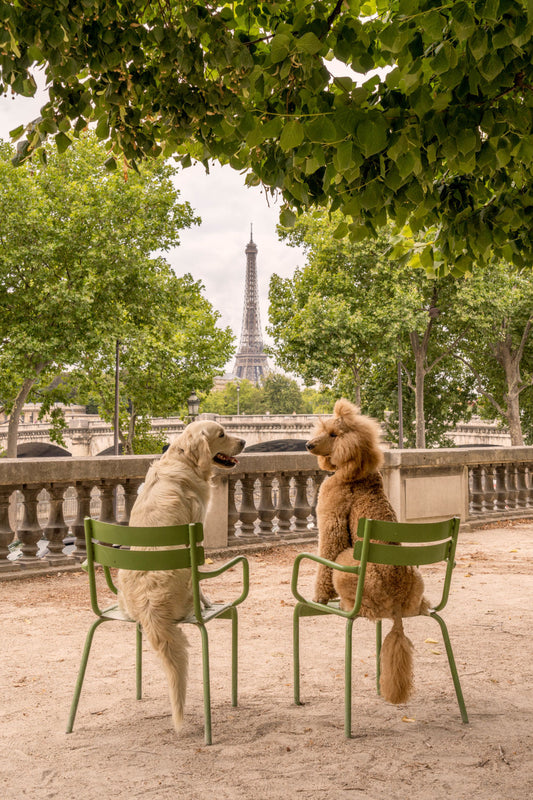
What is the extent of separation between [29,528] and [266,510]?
2865 millimetres

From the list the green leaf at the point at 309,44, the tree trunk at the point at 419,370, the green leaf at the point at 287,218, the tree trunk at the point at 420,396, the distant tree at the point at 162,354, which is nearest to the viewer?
the green leaf at the point at 309,44

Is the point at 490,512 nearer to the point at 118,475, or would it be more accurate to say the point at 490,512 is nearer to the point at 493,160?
the point at 118,475

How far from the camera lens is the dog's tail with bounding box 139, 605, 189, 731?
3434 mm

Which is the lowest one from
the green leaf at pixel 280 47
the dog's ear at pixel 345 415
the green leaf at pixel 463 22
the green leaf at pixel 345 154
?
the dog's ear at pixel 345 415

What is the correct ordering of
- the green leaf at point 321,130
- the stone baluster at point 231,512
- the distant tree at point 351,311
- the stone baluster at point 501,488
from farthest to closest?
1. the distant tree at point 351,311
2. the stone baluster at point 501,488
3. the stone baluster at point 231,512
4. the green leaf at point 321,130

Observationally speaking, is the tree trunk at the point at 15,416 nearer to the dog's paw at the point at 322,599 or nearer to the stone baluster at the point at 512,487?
the stone baluster at the point at 512,487

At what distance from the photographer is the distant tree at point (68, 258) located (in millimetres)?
26609

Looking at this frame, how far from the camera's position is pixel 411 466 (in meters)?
9.45

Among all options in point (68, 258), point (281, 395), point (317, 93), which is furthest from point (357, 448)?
point (281, 395)

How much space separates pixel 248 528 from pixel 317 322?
2441 centimetres

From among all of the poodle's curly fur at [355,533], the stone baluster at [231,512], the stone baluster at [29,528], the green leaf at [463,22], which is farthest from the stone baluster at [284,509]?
the green leaf at [463,22]

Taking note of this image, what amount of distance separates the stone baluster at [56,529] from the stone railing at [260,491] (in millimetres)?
10

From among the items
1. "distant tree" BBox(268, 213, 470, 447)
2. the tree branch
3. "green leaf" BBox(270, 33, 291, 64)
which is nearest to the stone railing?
"green leaf" BBox(270, 33, 291, 64)

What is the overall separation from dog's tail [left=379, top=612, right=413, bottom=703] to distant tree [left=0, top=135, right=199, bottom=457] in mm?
24347
